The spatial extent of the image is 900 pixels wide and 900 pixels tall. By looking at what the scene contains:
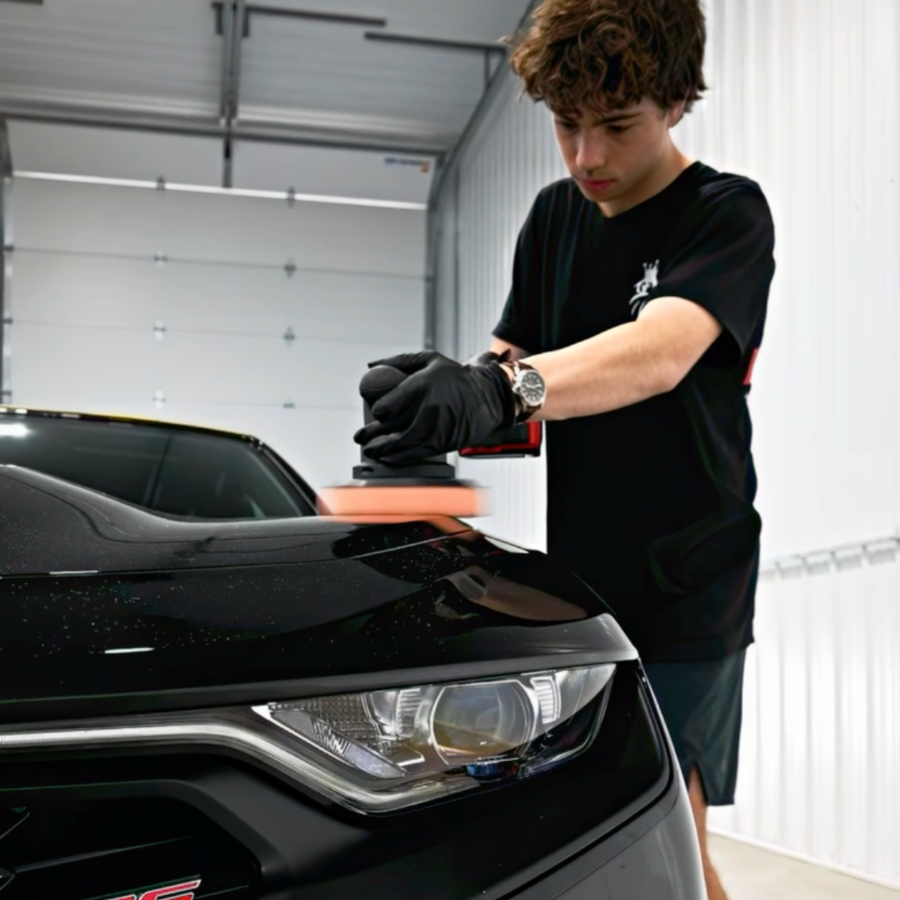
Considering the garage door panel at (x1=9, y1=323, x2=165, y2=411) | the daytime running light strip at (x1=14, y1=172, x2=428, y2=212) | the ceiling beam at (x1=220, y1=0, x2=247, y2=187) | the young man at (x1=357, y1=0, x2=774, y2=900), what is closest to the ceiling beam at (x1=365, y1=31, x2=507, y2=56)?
the ceiling beam at (x1=220, y1=0, x2=247, y2=187)

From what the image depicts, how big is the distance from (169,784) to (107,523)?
411 mm

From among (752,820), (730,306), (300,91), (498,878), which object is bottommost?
(752,820)

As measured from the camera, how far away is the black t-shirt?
1.33 metres

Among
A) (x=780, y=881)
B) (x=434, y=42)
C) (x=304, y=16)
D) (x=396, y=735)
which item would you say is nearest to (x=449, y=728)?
(x=396, y=735)

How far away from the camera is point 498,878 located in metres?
0.69

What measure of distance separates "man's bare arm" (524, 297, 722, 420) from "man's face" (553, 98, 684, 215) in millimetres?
238

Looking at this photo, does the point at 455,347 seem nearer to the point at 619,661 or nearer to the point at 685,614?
the point at 685,614

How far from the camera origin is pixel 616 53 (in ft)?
4.18

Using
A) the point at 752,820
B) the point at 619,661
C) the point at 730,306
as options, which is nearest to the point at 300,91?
the point at 752,820

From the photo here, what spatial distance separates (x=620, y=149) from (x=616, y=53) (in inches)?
5.2

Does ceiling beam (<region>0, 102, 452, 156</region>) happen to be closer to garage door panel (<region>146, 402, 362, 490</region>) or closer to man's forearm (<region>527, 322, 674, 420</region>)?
garage door panel (<region>146, 402, 362, 490</region>)

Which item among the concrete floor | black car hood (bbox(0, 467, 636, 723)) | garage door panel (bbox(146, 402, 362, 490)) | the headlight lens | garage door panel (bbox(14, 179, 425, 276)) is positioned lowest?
the concrete floor

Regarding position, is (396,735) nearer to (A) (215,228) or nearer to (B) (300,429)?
(B) (300,429)

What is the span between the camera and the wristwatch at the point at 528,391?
1.16 meters
